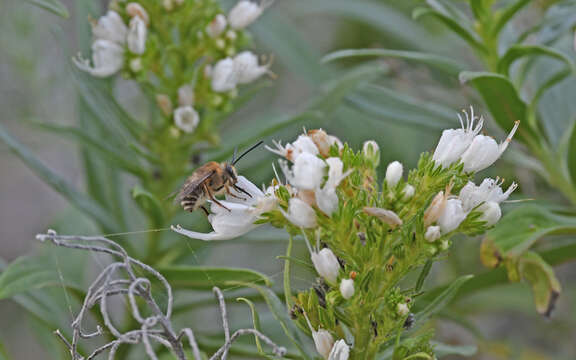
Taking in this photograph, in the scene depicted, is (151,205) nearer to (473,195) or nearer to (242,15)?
(242,15)

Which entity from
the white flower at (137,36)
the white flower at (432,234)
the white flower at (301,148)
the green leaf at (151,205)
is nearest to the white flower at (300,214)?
the white flower at (301,148)

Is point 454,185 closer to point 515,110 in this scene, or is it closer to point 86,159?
point 515,110

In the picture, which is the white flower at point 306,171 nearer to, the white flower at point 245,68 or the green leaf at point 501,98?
the green leaf at point 501,98

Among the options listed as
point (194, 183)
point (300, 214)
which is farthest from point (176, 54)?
point (300, 214)

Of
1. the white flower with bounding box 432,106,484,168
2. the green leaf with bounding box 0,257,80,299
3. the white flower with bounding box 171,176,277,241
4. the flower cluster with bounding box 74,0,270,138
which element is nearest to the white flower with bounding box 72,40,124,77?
the flower cluster with bounding box 74,0,270,138

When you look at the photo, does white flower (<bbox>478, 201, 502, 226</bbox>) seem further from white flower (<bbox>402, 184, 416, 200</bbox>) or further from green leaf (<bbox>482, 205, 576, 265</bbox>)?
green leaf (<bbox>482, 205, 576, 265</bbox>)
